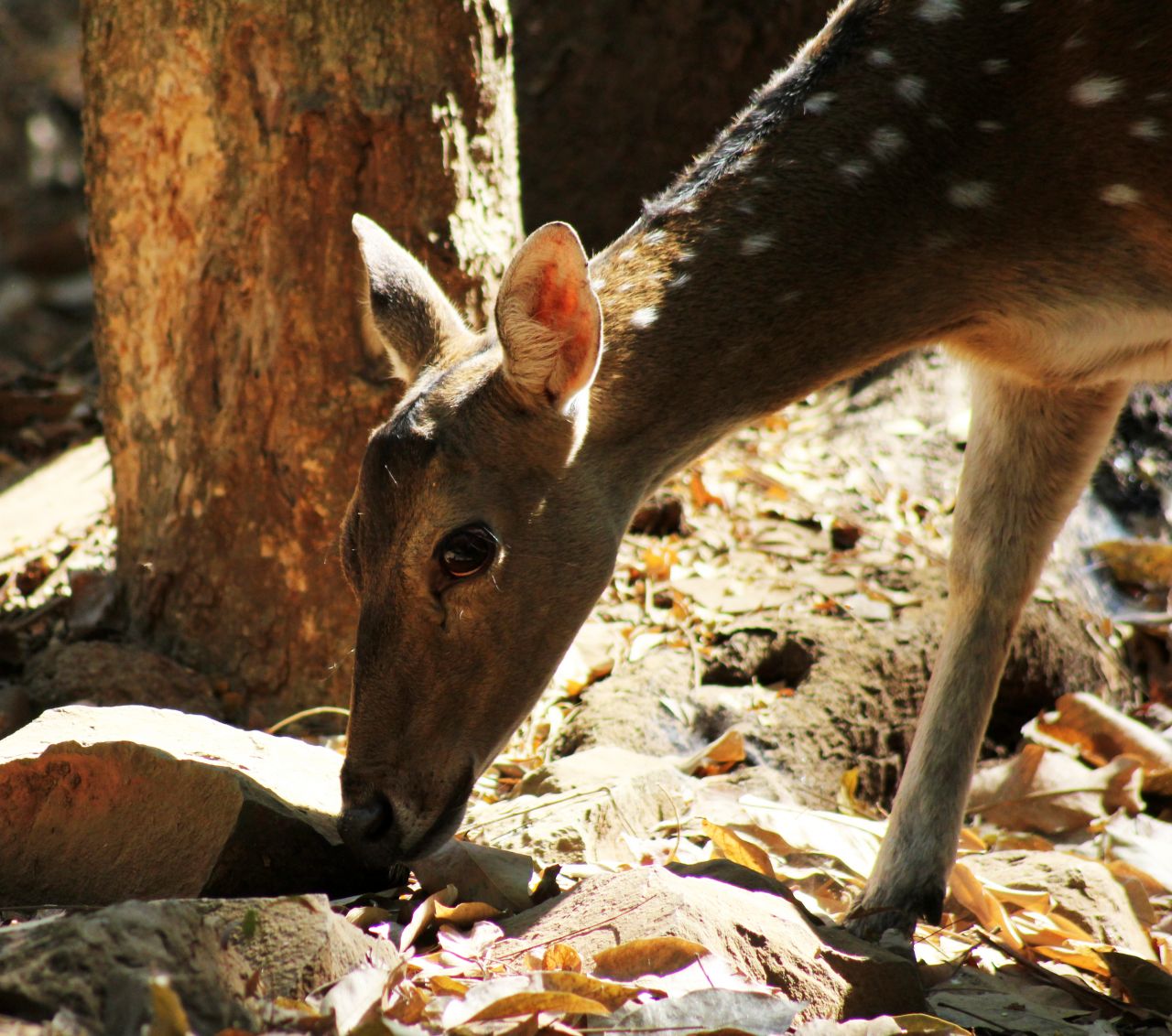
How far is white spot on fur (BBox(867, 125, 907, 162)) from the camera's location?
3715mm

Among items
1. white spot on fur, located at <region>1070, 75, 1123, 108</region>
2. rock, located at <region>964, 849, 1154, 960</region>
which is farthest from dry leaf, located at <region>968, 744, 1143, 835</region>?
white spot on fur, located at <region>1070, 75, 1123, 108</region>

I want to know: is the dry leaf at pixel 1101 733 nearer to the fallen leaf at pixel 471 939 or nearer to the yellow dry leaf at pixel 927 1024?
the yellow dry leaf at pixel 927 1024

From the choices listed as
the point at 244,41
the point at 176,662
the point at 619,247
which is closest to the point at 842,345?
the point at 619,247

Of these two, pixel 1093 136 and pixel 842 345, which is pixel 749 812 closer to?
pixel 842 345

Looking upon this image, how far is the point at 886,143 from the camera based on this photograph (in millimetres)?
3721

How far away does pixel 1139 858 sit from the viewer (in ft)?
14.3

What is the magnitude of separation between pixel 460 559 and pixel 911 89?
1805 mm

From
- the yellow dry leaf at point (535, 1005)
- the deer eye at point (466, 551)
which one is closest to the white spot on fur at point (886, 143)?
the deer eye at point (466, 551)

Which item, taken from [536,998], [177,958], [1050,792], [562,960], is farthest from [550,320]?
[1050,792]

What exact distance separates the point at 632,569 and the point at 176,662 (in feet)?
6.47

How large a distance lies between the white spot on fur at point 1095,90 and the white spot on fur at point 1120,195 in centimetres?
22

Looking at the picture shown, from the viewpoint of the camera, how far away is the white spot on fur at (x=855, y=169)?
3.73 m

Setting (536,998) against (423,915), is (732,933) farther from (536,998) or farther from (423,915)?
(423,915)

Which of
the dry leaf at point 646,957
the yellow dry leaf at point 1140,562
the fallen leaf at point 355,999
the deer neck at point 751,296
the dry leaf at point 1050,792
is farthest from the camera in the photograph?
the yellow dry leaf at point 1140,562
